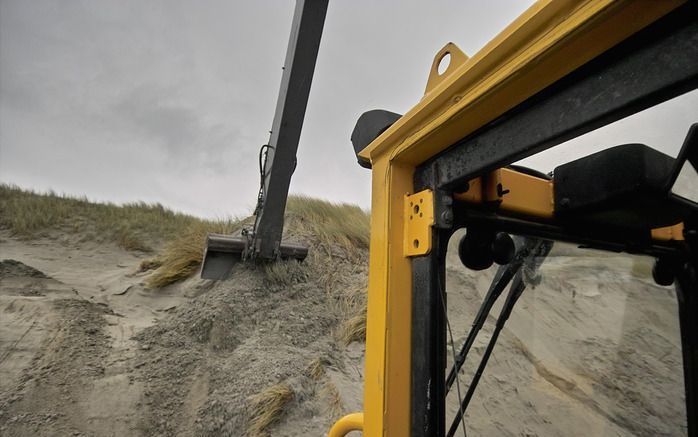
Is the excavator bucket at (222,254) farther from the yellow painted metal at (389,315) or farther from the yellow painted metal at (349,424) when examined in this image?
the yellow painted metal at (389,315)

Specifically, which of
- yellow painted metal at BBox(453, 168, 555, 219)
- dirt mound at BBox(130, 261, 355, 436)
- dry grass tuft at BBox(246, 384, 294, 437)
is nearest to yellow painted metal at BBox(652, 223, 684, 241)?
yellow painted metal at BBox(453, 168, 555, 219)

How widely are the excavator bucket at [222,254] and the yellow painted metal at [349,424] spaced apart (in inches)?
115

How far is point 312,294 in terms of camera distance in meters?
4.15

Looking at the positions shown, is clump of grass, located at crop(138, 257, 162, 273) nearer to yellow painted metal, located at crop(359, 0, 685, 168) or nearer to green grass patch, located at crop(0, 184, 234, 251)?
Result: green grass patch, located at crop(0, 184, 234, 251)

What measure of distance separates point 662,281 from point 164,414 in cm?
317

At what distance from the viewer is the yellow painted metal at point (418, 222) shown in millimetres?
903

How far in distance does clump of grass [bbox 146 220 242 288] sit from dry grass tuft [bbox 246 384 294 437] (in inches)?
99.6

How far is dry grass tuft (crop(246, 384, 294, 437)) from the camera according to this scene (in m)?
2.60

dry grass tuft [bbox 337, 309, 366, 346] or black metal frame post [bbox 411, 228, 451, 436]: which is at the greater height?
black metal frame post [bbox 411, 228, 451, 436]

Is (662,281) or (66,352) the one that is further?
(66,352)

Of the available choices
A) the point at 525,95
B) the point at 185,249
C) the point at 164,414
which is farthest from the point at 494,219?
the point at 185,249

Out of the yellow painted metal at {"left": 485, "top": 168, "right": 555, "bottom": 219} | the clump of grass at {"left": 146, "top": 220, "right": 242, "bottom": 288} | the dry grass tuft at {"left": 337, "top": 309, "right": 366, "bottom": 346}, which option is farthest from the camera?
the clump of grass at {"left": 146, "top": 220, "right": 242, "bottom": 288}

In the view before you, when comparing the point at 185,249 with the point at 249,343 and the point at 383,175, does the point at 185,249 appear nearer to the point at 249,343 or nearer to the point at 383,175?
the point at 249,343

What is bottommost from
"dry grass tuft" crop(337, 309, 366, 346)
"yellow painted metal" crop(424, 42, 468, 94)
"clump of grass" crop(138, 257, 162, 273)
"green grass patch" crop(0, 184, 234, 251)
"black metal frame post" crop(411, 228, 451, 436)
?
"dry grass tuft" crop(337, 309, 366, 346)
